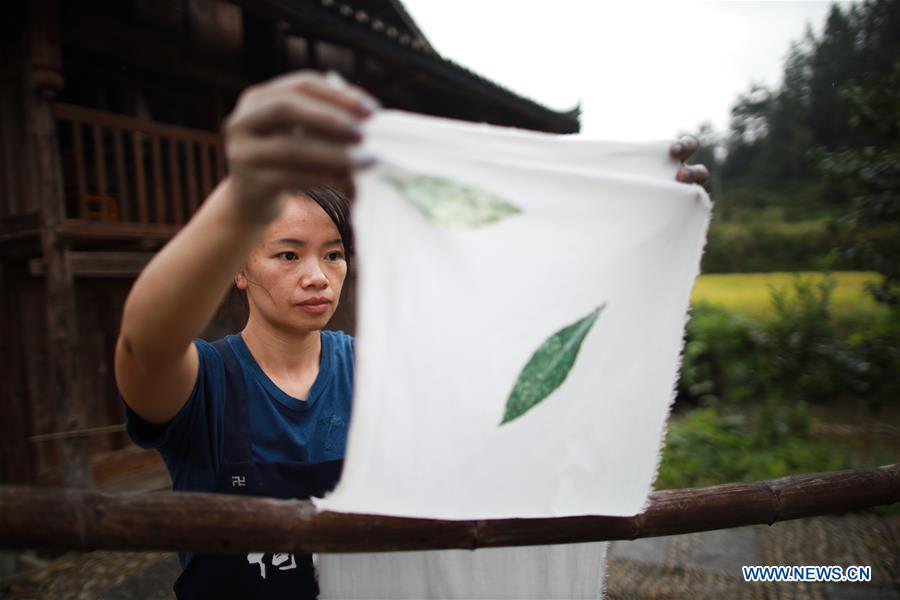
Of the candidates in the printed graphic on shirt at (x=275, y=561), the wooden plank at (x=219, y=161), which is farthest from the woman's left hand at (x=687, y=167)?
the wooden plank at (x=219, y=161)

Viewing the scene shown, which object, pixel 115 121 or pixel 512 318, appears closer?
pixel 512 318

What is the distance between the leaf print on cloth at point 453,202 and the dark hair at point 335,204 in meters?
0.53

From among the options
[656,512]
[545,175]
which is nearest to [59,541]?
[545,175]

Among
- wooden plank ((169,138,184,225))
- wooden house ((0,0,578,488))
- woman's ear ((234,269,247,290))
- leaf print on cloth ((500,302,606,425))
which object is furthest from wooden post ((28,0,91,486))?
leaf print on cloth ((500,302,606,425))

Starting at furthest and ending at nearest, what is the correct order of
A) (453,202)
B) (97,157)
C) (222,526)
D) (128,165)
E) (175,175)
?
(128,165) < (175,175) < (97,157) < (222,526) < (453,202)

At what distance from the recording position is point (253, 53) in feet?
18.7

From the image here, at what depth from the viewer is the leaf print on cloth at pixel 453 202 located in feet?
2.59

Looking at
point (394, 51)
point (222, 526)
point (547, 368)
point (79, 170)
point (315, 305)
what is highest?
point (394, 51)

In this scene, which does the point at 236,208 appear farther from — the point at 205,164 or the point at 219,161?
the point at 219,161

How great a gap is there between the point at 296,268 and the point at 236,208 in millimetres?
518

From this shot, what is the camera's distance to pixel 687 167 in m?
1.02

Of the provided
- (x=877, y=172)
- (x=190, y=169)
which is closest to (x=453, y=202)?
(x=190, y=169)

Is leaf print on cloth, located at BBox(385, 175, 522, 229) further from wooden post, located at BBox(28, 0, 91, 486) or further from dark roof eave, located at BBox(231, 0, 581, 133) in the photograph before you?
wooden post, located at BBox(28, 0, 91, 486)

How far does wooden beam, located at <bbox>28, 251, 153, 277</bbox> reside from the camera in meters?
3.95
